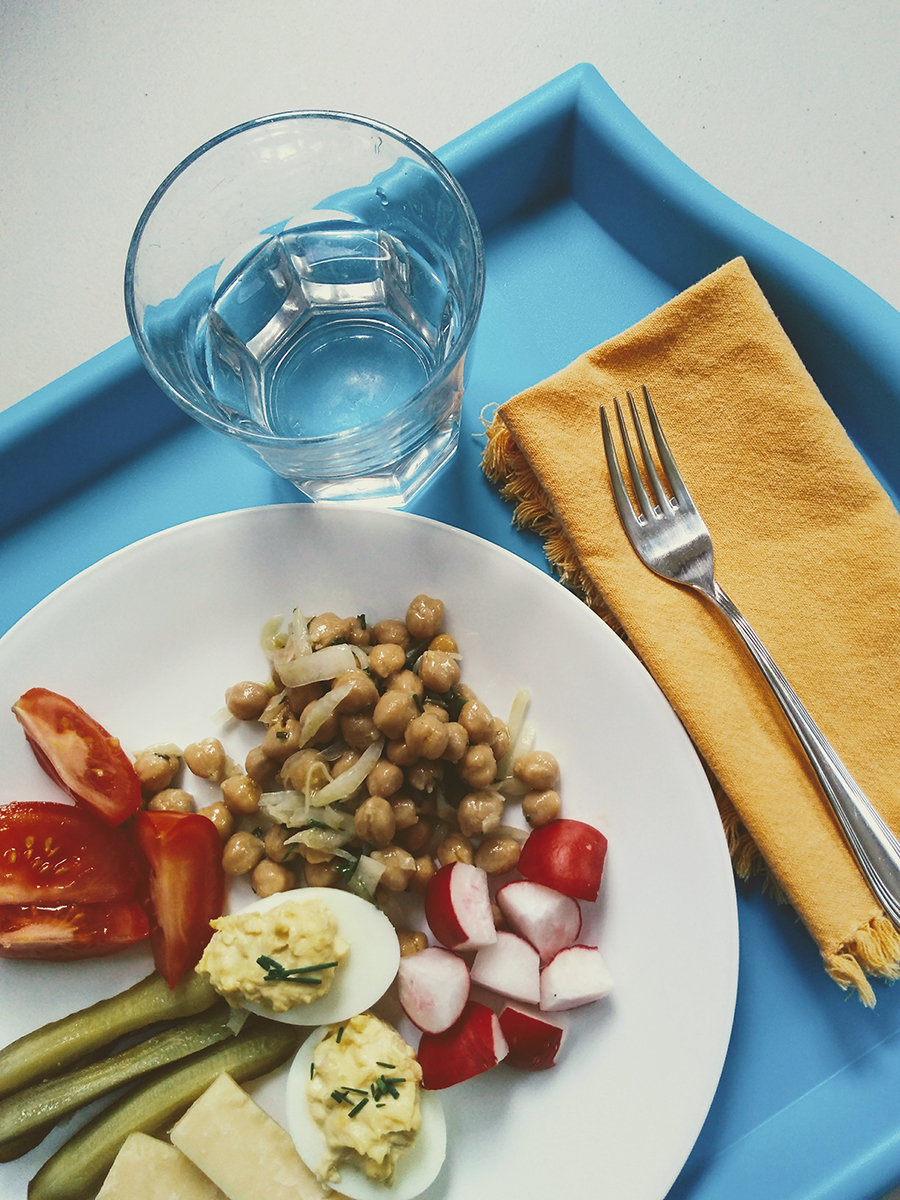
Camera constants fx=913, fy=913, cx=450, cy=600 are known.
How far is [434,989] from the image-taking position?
118 cm

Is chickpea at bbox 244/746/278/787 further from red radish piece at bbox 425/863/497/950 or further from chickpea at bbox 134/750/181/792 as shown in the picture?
red radish piece at bbox 425/863/497/950

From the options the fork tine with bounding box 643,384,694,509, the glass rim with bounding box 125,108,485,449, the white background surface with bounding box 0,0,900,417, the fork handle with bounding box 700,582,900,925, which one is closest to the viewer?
the glass rim with bounding box 125,108,485,449

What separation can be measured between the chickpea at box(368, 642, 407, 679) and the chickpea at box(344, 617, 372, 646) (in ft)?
0.13

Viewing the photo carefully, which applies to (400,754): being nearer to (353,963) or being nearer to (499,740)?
(499,740)

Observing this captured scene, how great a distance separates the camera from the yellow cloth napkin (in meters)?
1.22

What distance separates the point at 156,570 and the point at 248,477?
0.75ft

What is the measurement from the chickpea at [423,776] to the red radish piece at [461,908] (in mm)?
109

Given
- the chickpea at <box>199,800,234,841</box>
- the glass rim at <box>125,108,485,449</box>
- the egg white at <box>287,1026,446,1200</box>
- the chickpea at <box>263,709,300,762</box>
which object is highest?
the glass rim at <box>125,108,485,449</box>

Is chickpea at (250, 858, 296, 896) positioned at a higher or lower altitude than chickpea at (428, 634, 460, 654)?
lower

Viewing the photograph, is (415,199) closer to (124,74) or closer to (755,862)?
(124,74)

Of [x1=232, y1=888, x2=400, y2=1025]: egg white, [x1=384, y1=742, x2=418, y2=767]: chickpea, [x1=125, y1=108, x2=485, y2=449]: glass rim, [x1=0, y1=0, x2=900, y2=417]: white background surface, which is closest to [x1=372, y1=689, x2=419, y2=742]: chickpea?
[x1=384, y1=742, x2=418, y2=767]: chickpea

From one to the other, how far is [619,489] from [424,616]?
331 millimetres

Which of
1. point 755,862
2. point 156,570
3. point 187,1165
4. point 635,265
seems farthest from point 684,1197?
point 635,265

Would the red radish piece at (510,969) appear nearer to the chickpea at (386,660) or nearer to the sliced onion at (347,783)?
the sliced onion at (347,783)
